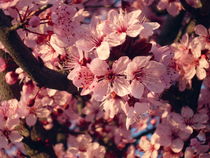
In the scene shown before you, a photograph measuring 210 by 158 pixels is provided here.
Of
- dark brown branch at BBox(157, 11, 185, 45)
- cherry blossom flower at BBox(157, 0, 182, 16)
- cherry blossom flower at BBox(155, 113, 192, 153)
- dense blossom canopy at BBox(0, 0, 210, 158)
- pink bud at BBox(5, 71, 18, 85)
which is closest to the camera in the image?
dense blossom canopy at BBox(0, 0, 210, 158)

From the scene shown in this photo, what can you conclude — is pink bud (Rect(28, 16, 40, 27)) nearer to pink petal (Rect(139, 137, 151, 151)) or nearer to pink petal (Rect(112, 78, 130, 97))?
pink petal (Rect(112, 78, 130, 97))

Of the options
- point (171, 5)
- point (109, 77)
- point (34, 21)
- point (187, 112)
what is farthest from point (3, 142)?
point (171, 5)

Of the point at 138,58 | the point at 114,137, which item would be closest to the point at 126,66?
the point at 138,58

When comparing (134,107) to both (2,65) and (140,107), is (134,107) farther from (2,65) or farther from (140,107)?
(2,65)

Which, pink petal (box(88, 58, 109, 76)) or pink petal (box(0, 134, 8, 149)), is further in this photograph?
pink petal (box(0, 134, 8, 149))

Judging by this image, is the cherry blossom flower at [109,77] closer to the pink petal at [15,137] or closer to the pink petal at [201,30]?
the pink petal at [15,137]

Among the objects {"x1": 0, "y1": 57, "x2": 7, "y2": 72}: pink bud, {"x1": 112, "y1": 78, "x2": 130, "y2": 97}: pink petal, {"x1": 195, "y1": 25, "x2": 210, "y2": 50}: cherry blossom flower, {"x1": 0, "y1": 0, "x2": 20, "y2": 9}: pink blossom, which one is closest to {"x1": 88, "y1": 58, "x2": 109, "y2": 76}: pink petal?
{"x1": 112, "y1": 78, "x2": 130, "y2": 97}: pink petal

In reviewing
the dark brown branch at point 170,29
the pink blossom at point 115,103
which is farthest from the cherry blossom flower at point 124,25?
the dark brown branch at point 170,29
